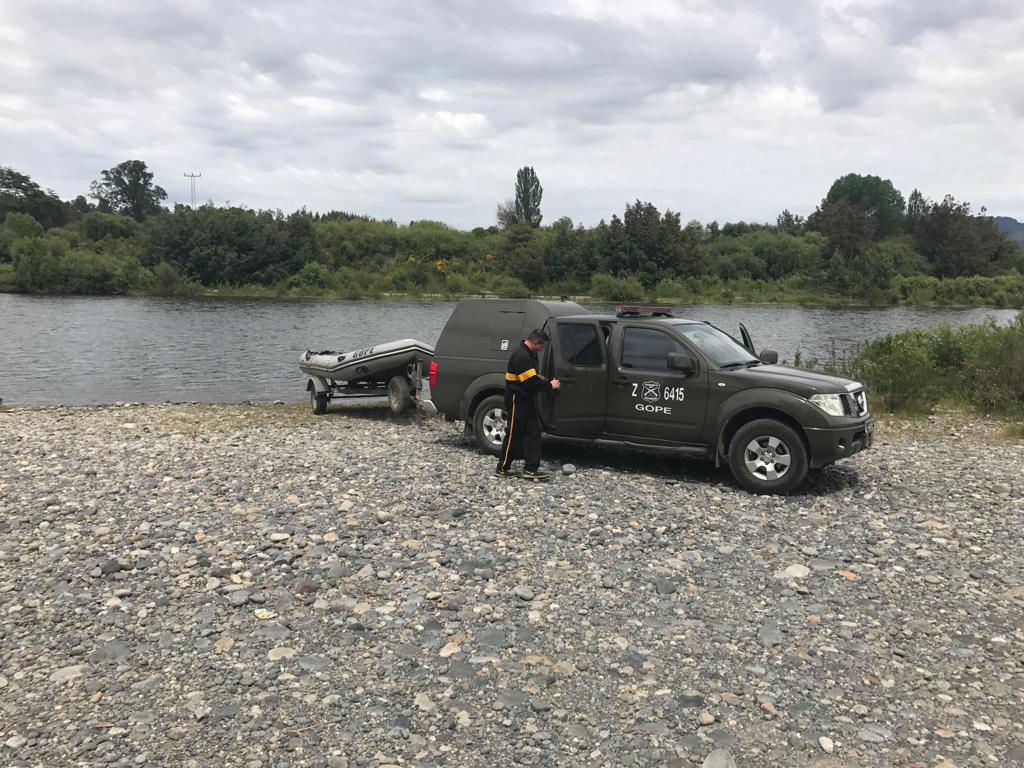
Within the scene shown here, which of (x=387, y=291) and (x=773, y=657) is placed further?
(x=387, y=291)

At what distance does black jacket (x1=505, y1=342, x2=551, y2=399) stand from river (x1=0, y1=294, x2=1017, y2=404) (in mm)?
5317

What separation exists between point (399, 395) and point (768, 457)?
363 inches

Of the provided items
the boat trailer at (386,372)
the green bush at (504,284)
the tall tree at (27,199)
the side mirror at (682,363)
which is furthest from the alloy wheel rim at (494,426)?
the tall tree at (27,199)

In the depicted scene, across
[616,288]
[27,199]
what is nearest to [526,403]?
[616,288]

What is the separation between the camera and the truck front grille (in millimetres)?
9586

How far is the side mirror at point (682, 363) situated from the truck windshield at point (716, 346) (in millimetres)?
296

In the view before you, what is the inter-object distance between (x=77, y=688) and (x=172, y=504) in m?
4.12

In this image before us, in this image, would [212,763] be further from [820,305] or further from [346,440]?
[820,305]

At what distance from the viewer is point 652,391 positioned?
10.4m

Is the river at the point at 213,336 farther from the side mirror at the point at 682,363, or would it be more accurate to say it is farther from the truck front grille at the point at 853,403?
the truck front grille at the point at 853,403

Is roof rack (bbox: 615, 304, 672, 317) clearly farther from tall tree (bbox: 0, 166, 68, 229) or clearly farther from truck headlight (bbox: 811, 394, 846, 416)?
tall tree (bbox: 0, 166, 68, 229)

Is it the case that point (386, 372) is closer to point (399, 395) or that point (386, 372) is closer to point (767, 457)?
point (399, 395)

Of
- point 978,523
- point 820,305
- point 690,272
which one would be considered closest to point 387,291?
point 690,272

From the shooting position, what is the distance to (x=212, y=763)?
174 inches
